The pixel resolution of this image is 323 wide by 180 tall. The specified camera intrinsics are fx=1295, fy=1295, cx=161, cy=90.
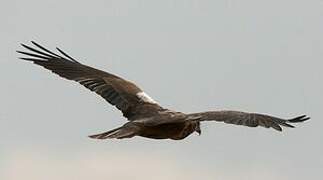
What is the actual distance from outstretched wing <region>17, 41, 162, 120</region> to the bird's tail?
129cm

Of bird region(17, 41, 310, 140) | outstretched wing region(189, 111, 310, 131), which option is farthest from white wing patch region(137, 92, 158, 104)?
outstretched wing region(189, 111, 310, 131)

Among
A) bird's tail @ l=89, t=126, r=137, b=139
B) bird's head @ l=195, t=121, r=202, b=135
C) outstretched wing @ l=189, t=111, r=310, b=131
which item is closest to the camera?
outstretched wing @ l=189, t=111, r=310, b=131

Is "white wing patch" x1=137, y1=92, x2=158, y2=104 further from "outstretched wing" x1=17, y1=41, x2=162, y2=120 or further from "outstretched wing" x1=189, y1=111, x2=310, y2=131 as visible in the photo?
"outstretched wing" x1=189, y1=111, x2=310, y2=131

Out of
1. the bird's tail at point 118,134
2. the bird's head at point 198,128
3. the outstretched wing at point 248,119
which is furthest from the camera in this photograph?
the bird's head at point 198,128

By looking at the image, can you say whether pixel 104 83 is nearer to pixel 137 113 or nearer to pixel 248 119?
pixel 137 113

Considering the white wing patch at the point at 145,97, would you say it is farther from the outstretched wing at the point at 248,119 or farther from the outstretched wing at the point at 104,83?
the outstretched wing at the point at 248,119

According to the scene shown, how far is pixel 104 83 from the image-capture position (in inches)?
1008

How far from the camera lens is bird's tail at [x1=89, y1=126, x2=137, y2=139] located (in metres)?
21.8

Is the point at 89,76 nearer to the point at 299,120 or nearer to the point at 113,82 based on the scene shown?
the point at 113,82

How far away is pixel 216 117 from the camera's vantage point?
67.7 ft

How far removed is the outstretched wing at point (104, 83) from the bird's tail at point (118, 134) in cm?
129

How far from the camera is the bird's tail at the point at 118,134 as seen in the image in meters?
21.8

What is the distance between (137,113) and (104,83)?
2003mm

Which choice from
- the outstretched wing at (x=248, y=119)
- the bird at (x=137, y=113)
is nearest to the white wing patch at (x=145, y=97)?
the bird at (x=137, y=113)
